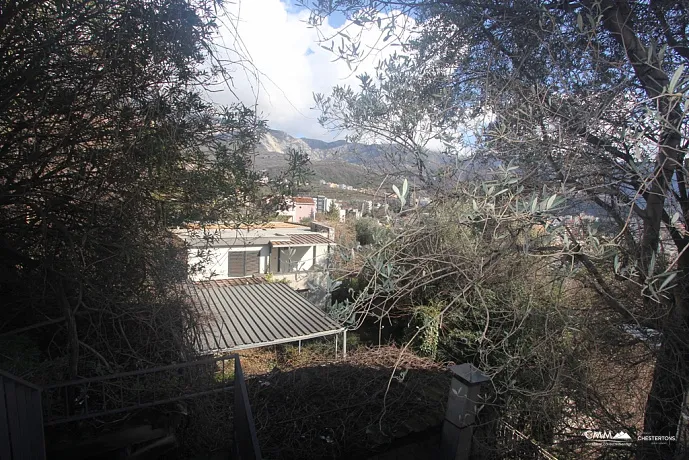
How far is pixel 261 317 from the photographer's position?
864 centimetres

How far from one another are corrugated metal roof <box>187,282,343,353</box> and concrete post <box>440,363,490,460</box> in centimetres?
Answer: 339

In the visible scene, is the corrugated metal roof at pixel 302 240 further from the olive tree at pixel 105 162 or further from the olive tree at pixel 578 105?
the olive tree at pixel 578 105

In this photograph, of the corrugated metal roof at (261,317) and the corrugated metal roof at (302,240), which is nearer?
the corrugated metal roof at (261,317)

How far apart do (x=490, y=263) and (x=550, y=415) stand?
1.63m

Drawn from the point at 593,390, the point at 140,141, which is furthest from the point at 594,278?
the point at 140,141

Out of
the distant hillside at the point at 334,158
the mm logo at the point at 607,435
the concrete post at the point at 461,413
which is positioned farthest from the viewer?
the concrete post at the point at 461,413

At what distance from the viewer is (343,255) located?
6.66 ft

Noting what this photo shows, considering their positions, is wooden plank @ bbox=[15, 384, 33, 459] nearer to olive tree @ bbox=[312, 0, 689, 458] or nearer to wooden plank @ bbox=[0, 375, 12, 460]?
wooden plank @ bbox=[0, 375, 12, 460]

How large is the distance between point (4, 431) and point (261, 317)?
22.4 feet

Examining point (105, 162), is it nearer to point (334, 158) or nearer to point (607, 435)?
point (334, 158)

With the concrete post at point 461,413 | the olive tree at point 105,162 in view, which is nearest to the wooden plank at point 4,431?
the olive tree at point 105,162

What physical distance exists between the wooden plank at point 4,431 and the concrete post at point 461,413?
3.38 metres

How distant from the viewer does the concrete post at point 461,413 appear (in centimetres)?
333

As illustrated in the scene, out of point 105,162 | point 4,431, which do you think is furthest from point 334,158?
point 4,431
